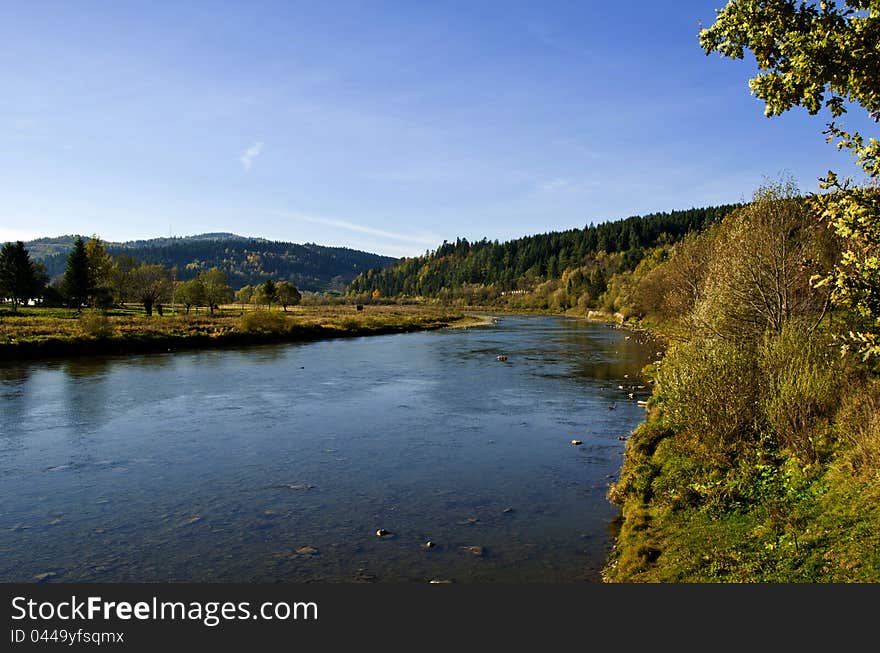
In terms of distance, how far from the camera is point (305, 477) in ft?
56.4

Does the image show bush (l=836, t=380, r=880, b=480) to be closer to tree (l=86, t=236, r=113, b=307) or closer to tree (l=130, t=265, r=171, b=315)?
tree (l=130, t=265, r=171, b=315)

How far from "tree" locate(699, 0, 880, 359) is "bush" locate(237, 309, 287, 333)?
191 feet

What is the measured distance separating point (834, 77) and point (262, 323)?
202 ft

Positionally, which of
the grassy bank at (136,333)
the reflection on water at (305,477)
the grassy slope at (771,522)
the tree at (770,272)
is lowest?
the reflection on water at (305,477)

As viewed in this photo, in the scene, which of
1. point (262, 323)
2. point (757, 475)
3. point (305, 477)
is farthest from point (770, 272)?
point (262, 323)

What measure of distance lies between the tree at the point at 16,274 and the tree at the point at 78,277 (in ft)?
14.3

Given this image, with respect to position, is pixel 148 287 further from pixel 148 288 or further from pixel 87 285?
pixel 87 285

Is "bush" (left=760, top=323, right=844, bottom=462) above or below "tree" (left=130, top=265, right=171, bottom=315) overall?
below

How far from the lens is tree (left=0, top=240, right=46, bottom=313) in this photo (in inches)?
3041

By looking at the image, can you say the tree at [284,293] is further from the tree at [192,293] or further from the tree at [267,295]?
the tree at [192,293]

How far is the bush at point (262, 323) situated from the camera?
6284cm

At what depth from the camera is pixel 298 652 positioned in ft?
23.8

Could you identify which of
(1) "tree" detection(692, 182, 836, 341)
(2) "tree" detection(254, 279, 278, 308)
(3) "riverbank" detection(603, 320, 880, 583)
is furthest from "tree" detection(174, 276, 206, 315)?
(3) "riverbank" detection(603, 320, 880, 583)

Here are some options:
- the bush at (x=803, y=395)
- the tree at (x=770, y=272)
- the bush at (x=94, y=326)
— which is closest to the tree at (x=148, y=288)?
the bush at (x=94, y=326)
